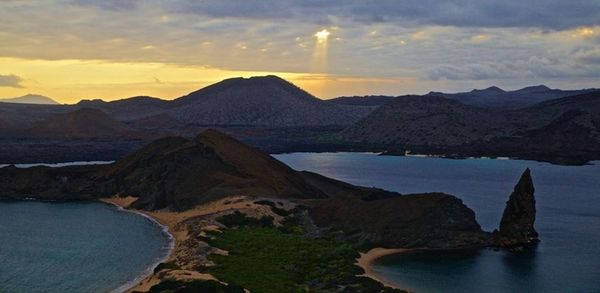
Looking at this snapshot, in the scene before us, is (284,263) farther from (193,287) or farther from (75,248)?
(75,248)

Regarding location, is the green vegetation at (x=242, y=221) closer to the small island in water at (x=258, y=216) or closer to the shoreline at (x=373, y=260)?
the small island in water at (x=258, y=216)

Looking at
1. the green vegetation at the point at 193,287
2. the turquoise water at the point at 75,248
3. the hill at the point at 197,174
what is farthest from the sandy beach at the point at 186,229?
the hill at the point at 197,174

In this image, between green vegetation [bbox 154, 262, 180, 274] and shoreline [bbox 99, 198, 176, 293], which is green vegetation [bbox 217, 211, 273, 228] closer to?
shoreline [bbox 99, 198, 176, 293]

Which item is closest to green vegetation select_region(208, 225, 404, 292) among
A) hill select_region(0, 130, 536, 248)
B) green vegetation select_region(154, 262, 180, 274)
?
green vegetation select_region(154, 262, 180, 274)

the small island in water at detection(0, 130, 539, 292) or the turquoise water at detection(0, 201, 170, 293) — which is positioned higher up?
the small island in water at detection(0, 130, 539, 292)

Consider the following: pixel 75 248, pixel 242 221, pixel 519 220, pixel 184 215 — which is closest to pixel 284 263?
pixel 242 221

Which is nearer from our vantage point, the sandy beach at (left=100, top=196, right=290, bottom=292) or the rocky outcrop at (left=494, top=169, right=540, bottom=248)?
the sandy beach at (left=100, top=196, right=290, bottom=292)
